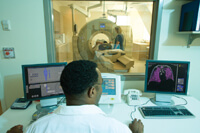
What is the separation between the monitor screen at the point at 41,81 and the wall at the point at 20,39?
384 mm

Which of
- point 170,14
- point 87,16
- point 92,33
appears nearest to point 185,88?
point 170,14

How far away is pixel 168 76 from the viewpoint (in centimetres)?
140

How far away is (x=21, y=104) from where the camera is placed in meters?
1.36

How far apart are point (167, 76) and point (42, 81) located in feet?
4.09

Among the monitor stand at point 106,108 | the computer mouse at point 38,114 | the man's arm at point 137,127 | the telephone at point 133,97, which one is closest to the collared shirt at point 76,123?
the man's arm at point 137,127

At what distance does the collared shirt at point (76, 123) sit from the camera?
58 centimetres

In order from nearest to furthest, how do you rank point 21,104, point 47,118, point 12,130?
point 47,118
point 12,130
point 21,104

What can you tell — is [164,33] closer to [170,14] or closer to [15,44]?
[170,14]

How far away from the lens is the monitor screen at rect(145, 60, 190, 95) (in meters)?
1.37

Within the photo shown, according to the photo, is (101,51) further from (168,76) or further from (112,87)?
(168,76)

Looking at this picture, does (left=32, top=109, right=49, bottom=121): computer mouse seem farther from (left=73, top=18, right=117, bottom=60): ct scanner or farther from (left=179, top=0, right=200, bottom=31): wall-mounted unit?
(left=179, top=0, right=200, bottom=31): wall-mounted unit

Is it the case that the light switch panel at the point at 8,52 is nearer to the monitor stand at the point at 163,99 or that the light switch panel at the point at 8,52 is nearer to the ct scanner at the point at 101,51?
the ct scanner at the point at 101,51

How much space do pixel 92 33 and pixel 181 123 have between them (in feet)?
4.49

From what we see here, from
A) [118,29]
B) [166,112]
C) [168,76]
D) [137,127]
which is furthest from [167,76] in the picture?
[118,29]
